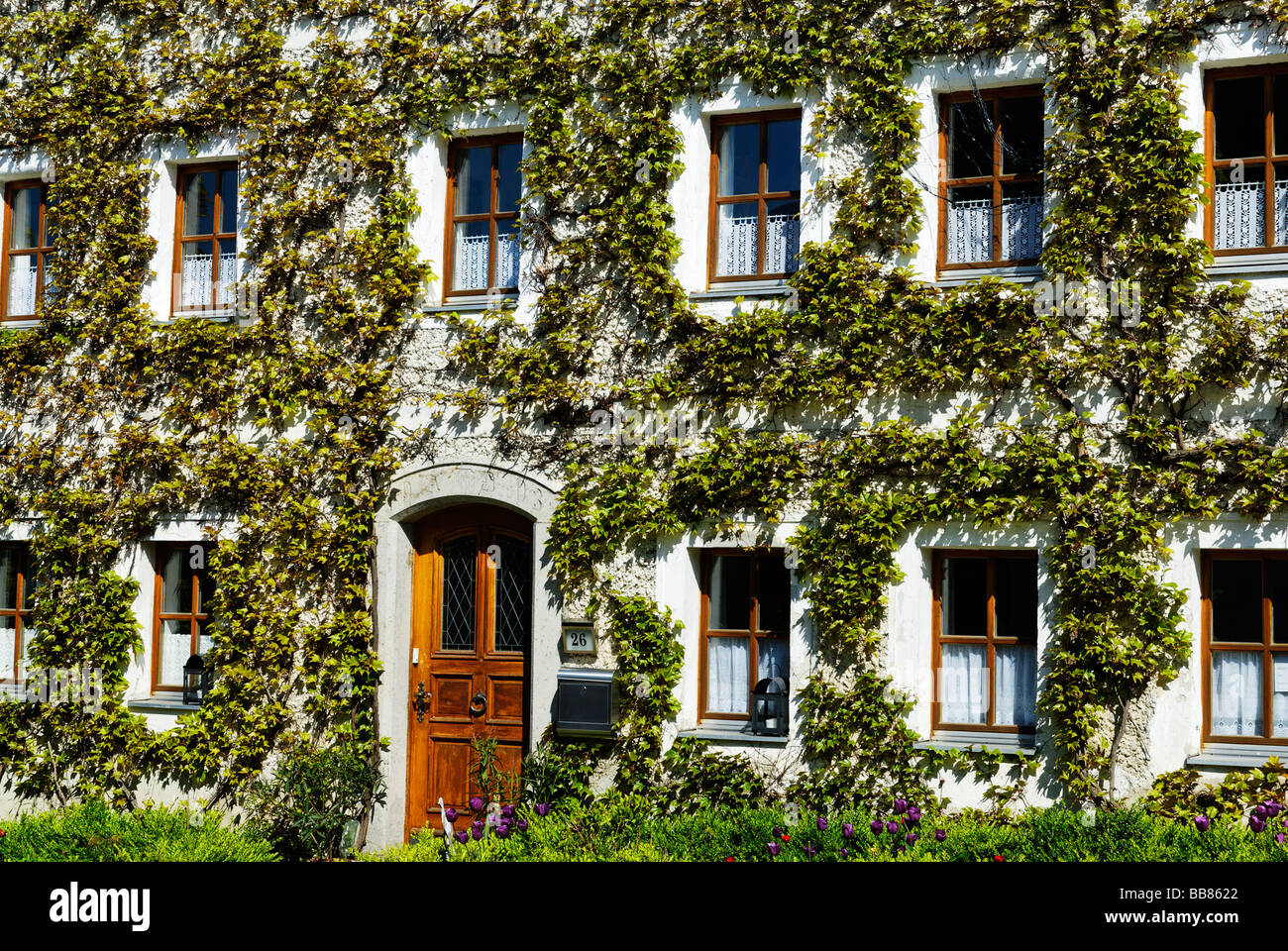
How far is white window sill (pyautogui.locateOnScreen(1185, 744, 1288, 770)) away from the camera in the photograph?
808cm

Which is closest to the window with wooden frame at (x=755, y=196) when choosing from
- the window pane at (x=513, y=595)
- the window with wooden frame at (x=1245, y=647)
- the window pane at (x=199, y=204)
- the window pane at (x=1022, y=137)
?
the window pane at (x=1022, y=137)

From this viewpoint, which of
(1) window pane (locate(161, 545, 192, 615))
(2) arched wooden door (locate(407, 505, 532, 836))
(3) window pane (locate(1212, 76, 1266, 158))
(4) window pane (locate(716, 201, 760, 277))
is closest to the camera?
(3) window pane (locate(1212, 76, 1266, 158))

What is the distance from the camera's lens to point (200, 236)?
11.1 m

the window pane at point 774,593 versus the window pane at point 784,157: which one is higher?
the window pane at point 784,157

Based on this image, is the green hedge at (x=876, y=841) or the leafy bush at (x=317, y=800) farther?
the leafy bush at (x=317, y=800)

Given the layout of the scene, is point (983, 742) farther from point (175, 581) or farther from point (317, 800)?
point (175, 581)

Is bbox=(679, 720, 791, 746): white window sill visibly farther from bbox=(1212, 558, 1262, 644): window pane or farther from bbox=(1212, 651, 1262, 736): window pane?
bbox=(1212, 558, 1262, 644): window pane

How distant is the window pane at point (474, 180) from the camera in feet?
33.8

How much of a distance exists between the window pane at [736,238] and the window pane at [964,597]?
2.44 meters

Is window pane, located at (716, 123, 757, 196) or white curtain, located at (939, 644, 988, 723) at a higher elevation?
window pane, located at (716, 123, 757, 196)

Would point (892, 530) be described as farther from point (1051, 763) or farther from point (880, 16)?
point (880, 16)

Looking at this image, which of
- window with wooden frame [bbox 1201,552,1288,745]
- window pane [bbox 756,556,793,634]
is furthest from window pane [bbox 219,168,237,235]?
window with wooden frame [bbox 1201,552,1288,745]

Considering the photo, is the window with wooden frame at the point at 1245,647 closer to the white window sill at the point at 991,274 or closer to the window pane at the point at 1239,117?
the white window sill at the point at 991,274

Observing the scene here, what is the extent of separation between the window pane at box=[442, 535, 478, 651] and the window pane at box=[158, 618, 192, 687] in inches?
83.6
